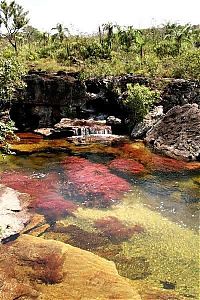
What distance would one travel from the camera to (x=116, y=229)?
59.4ft

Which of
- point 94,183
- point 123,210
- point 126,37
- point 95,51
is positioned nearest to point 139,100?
point 94,183

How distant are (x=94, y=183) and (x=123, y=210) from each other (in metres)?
4.87

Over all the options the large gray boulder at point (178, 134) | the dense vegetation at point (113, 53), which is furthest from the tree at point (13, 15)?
the large gray boulder at point (178, 134)

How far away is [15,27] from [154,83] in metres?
27.0

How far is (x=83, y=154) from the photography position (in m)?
33.2

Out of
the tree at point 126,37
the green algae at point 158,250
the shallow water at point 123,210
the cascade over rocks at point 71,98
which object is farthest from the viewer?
the tree at point 126,37

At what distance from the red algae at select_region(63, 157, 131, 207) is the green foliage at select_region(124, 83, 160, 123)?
11.9m

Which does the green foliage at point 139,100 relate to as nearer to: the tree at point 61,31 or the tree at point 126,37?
the tree at point 126,37

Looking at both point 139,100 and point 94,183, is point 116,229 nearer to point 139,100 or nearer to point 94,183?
point 94,183

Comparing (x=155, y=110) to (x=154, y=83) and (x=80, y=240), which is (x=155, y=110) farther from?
(x=80, y=240)

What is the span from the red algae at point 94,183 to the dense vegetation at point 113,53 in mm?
19049

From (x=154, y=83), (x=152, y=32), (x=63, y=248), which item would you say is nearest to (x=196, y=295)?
(x=63, y=248)

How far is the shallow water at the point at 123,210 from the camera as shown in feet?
48.8

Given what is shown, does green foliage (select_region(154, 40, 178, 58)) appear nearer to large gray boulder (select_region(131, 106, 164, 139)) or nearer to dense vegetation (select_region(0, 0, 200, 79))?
dense vegetation (select_region(0, 0, 200, 79))
